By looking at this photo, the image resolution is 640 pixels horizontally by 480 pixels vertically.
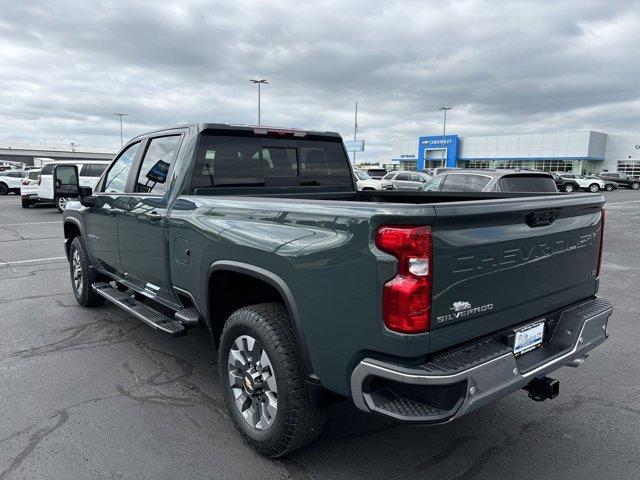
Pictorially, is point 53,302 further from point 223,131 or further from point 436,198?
point 436,198

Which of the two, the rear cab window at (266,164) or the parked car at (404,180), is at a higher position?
the rear cab window at (266,164)

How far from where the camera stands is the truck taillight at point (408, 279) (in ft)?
7.14

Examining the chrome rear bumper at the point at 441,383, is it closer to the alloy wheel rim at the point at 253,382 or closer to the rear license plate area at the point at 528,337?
the rear license plate area at the point at 528,337

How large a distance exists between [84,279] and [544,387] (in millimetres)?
4884

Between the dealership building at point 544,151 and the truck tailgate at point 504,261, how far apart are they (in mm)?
65596

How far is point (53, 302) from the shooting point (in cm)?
615

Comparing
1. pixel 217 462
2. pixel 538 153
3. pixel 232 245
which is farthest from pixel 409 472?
pixel 538 153

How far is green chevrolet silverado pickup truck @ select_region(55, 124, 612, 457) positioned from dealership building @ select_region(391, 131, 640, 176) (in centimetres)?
6565

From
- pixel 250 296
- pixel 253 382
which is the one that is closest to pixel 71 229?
pixel 250 296

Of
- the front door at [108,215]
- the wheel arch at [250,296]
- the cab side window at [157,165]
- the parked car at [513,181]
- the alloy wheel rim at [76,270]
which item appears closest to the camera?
the wheel arch at [250,296]

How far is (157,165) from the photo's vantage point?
13.7ft

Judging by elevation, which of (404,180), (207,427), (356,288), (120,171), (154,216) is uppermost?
(120,171)

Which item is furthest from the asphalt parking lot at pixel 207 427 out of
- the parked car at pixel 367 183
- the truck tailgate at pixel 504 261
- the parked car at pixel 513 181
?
the parked car at pixel 367 183

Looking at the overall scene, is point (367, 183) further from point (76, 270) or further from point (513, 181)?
point (76, 270)
